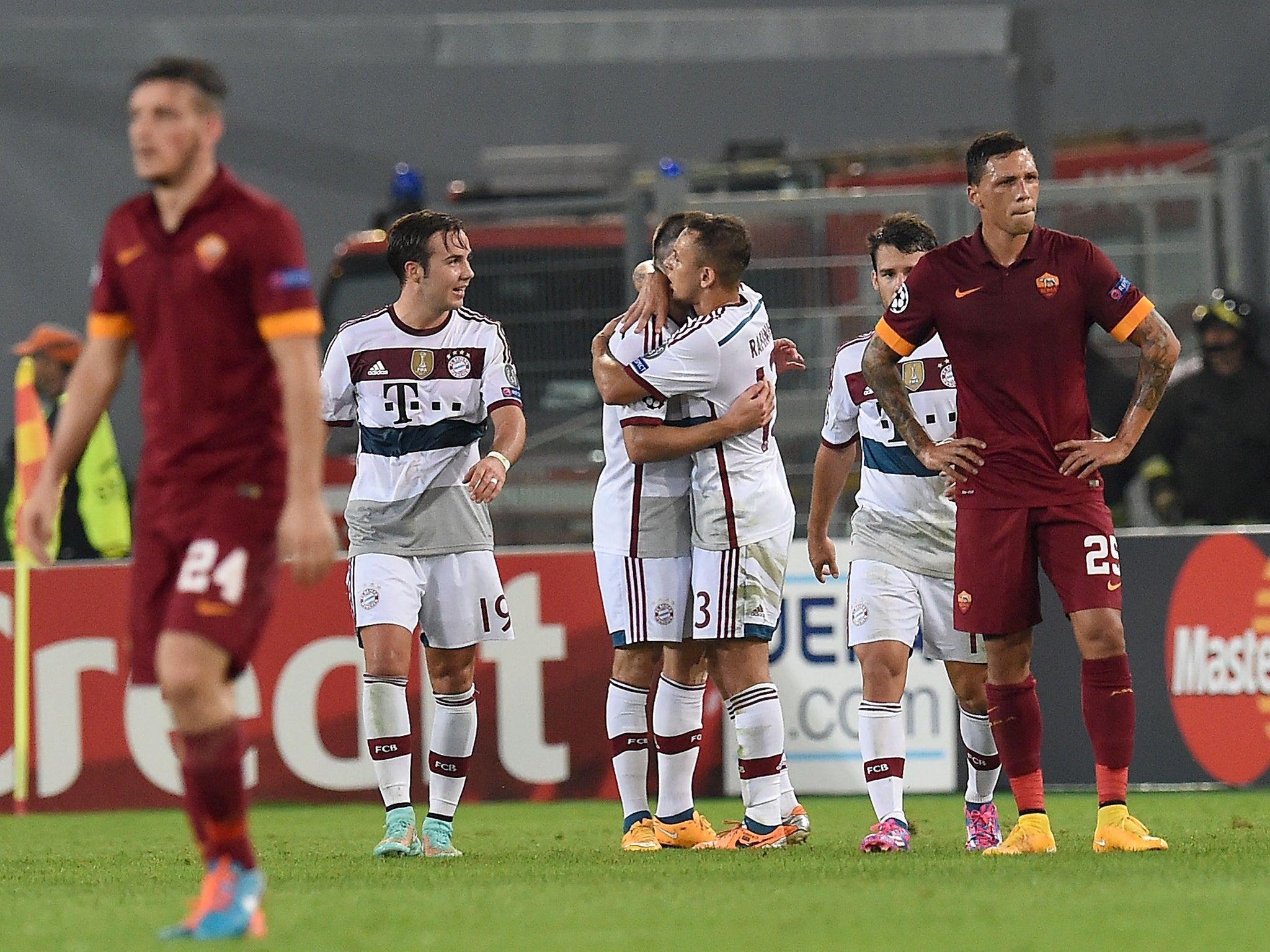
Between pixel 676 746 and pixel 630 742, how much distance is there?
0.18m

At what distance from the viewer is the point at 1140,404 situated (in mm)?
6613

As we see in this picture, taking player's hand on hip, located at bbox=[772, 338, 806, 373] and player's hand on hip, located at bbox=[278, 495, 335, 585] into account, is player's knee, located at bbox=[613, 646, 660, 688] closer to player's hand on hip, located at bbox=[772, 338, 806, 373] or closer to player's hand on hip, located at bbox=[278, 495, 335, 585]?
player's hand on hip, located at bbox=[772, 338, 806, 373]

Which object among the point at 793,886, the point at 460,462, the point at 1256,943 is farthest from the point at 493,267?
the point at 1256,943

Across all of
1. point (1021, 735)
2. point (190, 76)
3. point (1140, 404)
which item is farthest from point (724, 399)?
point (190, 76)

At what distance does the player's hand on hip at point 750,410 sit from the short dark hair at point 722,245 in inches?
15.7

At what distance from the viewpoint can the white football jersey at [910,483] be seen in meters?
7.39

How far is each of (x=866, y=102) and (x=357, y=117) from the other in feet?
16.5

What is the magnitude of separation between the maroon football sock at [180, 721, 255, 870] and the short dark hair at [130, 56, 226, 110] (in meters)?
1.45

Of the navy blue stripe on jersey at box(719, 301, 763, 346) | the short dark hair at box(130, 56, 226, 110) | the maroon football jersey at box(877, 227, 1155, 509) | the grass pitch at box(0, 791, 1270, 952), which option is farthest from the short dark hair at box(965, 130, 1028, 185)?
the short dark hair at box(130, 56, 226, 110)

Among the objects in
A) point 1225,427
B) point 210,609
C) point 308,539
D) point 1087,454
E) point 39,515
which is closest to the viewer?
point 308,539

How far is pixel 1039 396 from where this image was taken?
6.56 metres

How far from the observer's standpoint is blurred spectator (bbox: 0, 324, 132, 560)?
1179 cm

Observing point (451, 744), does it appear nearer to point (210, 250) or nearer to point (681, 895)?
point (681, 895)

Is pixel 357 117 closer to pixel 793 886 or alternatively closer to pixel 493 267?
pixel 493 267
